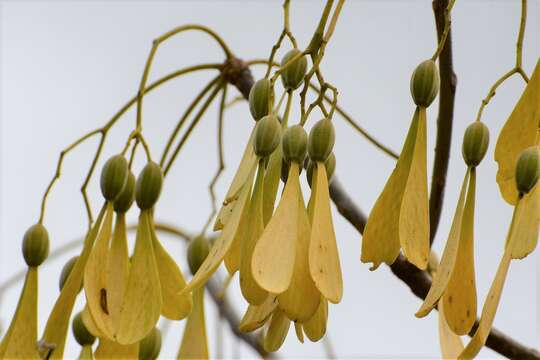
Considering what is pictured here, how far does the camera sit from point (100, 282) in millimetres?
1073

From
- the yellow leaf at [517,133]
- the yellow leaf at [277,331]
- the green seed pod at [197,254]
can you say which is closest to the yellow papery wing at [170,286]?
the yellow leaf at [277,331]

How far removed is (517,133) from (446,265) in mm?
188

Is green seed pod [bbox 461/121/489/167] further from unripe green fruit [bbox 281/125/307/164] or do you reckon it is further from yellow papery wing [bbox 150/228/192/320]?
yellow papery wing [bbox 150/228/192/320]

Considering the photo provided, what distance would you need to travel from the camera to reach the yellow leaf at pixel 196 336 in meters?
1.26

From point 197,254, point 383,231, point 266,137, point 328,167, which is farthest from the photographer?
point 197,254

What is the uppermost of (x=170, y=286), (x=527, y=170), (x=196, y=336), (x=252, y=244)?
(x=527, y=170)

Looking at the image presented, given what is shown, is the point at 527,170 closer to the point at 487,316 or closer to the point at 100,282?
the point at 487,316

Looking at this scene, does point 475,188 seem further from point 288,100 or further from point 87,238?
point 87,238

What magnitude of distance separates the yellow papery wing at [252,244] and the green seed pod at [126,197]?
271 millimetres

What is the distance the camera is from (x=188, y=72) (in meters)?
1.48

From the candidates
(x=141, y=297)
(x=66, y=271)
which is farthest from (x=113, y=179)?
(x=141, y=297)

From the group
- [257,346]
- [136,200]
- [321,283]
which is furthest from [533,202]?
[257,346]

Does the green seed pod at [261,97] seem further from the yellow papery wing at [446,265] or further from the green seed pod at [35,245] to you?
the green seed pod at [35,245]

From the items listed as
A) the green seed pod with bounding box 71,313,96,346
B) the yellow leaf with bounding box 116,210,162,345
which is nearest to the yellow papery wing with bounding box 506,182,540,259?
the yellow leaf with bounding box 116,210,162,345
